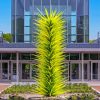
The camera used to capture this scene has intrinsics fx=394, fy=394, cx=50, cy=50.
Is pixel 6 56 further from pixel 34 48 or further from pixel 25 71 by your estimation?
pixel 34 48

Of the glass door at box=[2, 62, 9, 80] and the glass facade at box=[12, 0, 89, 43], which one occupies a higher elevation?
the glass facade at box=[12, 0, 89, 43]

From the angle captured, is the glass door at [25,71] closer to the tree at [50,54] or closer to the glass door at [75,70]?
the glass door at [75,70]

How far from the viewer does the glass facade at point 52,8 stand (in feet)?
155

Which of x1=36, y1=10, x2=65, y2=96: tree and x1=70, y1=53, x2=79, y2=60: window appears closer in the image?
x1=36, y1=10, x2=65, y2=96: tree

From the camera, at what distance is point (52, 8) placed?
47.2m

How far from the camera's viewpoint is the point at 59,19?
12.6 m

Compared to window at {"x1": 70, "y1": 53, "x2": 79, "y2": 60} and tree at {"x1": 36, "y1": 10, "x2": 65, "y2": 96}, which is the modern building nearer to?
window at {"x1": 70, "y1": 53, "x2": 79, "y2": 60}

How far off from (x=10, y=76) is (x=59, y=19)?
1226 inches

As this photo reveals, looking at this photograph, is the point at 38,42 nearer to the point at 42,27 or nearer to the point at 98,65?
the point at 42,27

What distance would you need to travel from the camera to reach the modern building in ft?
135

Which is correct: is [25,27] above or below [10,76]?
above

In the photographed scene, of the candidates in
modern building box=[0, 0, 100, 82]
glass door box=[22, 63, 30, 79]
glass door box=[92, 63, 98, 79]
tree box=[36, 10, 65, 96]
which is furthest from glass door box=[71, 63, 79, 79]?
tree box=[36, 10, 65, 96]

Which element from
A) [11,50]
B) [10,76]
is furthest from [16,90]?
[10,76]

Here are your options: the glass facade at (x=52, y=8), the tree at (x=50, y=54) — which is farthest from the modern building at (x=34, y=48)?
the tree at (x=50, y=54)
